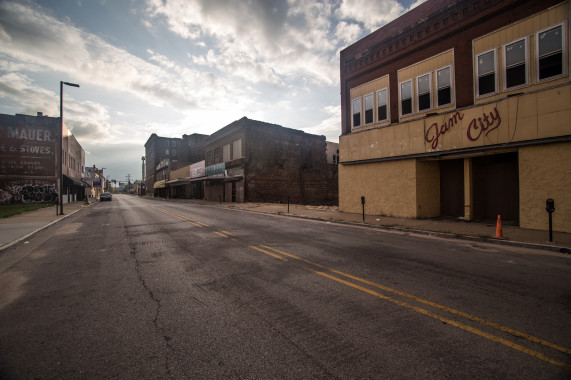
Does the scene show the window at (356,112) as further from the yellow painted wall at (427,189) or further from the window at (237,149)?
the window at (237,149)

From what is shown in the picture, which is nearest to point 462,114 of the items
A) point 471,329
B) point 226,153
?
point 471,329

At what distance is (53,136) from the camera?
32.5 m

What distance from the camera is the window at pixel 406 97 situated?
46.1ft

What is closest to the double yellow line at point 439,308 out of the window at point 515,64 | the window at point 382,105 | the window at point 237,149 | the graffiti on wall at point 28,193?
the window at point 515,64

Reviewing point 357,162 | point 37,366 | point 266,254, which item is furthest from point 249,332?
point 357,162

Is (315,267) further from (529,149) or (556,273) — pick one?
(529,149)

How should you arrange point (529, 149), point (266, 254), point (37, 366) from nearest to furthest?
point (37, 366)
point (266, 254)
point (529, 149)

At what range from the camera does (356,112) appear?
16.9 meters

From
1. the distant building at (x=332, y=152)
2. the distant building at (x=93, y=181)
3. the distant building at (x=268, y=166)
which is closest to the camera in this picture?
the distant building at (x=268, y=166)

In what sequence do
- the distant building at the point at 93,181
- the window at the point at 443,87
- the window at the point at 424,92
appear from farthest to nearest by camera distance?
the distant building at the point at 93,181 < the window at the point at 424,92 < the window at the point at 443,87

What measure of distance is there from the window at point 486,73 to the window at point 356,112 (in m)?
6.38

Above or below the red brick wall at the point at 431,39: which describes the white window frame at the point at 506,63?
below

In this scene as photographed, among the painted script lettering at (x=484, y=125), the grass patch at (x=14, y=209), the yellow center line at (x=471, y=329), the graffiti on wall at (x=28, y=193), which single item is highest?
the painted script lettering at (x=484, y=125)

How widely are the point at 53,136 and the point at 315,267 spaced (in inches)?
1596
